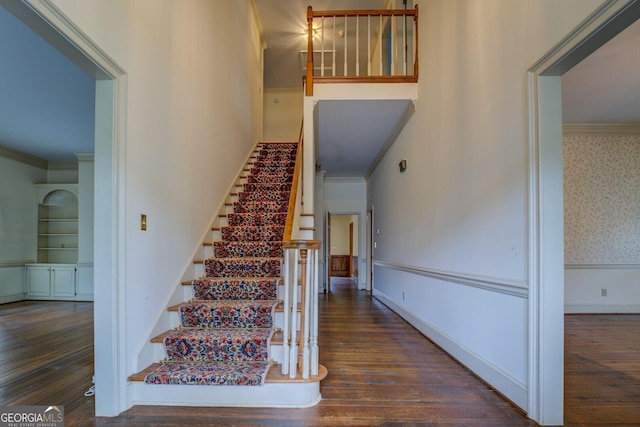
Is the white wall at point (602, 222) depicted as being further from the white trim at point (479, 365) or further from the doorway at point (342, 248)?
the doorway at point (342, 248)

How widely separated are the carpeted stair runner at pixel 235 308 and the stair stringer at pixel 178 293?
0.09 meters

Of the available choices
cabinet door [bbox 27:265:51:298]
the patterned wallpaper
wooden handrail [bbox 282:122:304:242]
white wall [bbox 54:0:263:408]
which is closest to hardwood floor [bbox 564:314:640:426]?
the patterned wallpaper

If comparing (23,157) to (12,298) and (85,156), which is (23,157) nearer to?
(85,156)

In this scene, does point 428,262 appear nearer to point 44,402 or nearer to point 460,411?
point 460,411

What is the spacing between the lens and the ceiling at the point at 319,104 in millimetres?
2871

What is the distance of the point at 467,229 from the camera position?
2.67 meters

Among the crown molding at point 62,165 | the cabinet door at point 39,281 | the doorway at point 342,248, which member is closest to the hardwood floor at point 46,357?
the cabinet door at point 39,281

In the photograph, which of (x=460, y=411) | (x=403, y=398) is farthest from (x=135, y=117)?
(x=460, y=411)

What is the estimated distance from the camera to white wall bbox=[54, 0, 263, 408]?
2.03 metres

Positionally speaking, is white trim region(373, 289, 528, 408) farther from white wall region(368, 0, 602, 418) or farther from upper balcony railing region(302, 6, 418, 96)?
upper balcony railing region(302, 6, 418, 96)

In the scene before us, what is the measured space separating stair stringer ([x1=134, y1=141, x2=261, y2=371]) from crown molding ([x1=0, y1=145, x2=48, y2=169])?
4725 mm

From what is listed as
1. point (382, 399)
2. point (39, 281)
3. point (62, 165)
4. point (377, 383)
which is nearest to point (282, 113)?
point (62, 165)

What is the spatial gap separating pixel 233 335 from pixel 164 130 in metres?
1.71

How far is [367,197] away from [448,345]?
4.97 meters
